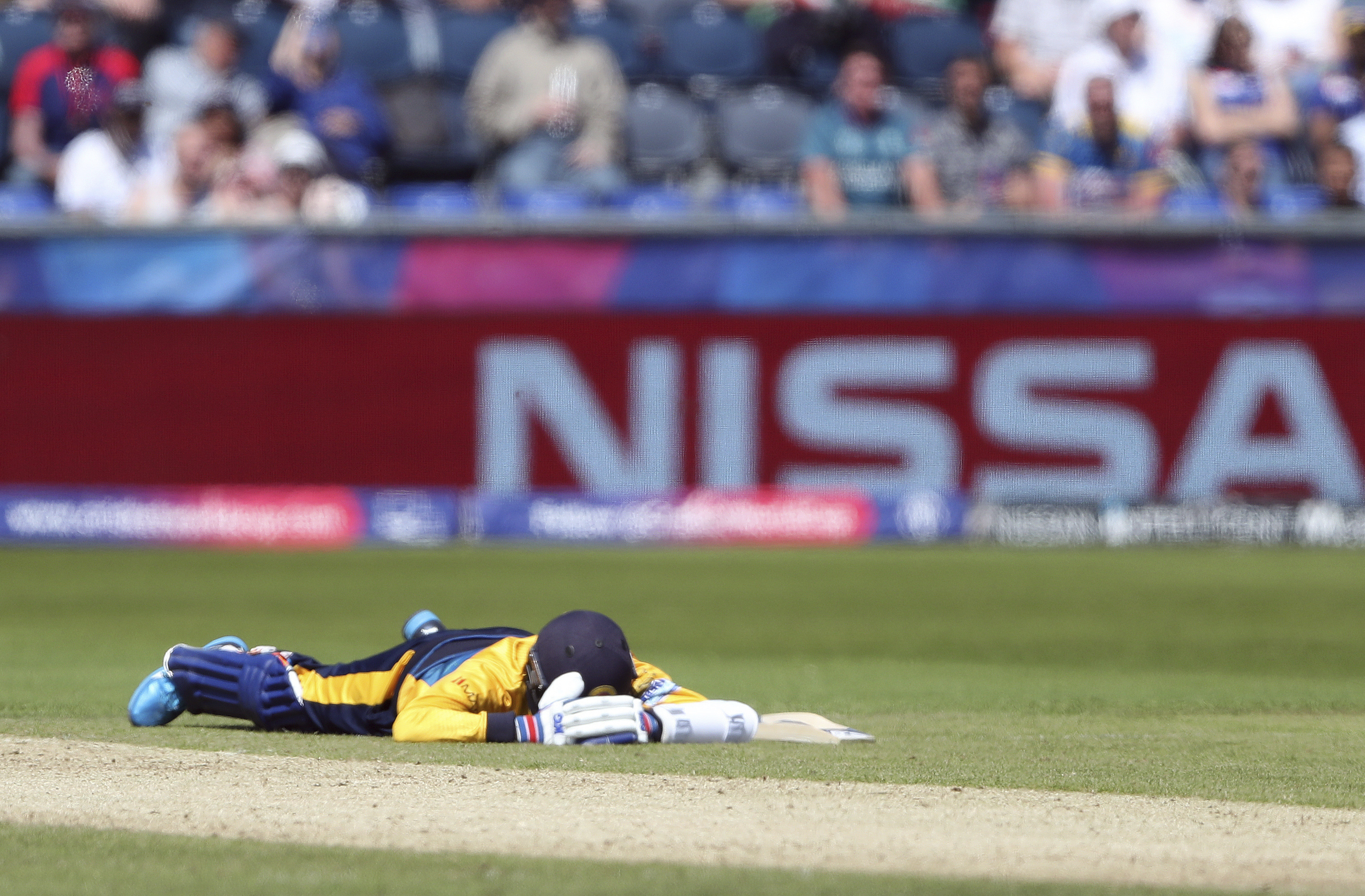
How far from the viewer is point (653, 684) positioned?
7.67 meters

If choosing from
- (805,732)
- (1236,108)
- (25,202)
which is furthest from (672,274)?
(805,732)

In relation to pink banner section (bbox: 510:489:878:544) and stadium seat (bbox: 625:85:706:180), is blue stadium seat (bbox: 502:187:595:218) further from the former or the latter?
pink banner section (bbox: 510:489:878:544)

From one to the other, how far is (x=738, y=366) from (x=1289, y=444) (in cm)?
430

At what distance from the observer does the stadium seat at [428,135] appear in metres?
17.9

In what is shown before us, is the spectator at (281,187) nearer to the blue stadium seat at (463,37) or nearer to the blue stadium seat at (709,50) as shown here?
the blue stadium seat at (463,37)

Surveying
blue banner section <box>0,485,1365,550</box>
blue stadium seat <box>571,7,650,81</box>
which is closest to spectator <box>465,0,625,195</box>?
blue stadium seat <box>571,7,650,81</box>

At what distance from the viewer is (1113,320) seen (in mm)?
16500

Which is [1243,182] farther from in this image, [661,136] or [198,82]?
[198,82]

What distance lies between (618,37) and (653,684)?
12262 millimetres

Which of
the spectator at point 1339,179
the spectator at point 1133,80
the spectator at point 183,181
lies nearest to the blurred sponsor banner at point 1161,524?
the spectator at point 1339,179

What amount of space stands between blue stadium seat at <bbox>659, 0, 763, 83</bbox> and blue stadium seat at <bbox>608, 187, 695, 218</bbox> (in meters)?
2.14

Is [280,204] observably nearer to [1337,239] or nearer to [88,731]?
[1337,239]

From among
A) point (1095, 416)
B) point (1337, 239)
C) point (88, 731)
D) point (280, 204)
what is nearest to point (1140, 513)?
point (1095, 416)

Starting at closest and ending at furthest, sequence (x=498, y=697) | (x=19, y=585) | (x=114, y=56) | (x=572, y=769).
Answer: (x=572, y=769), (x=498, y=697), (x=19, y=585), (x=114, y=56)
